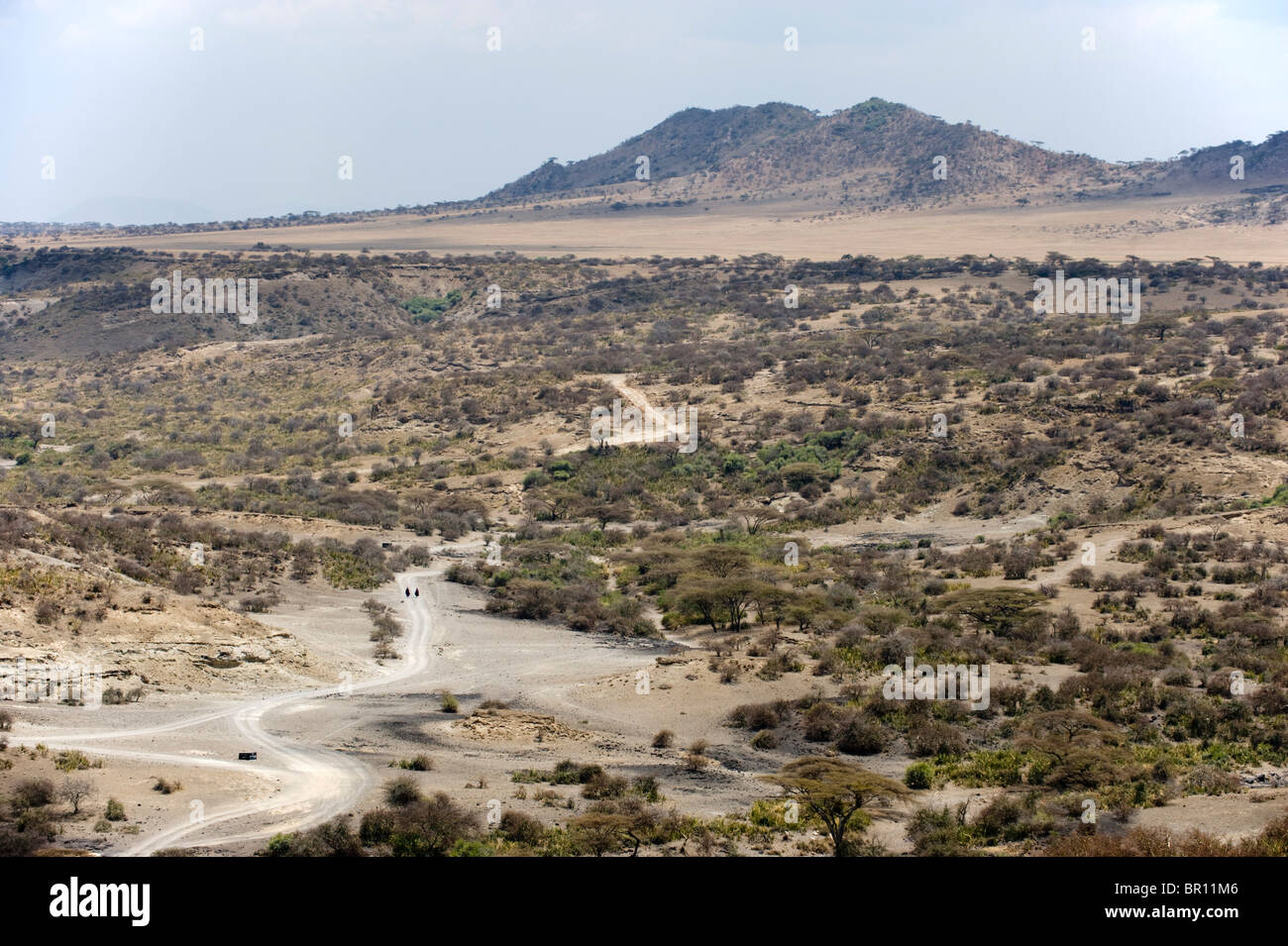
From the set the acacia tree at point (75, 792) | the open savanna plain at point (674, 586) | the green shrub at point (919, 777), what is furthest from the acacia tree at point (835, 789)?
the acacia tree at point (75, 792)

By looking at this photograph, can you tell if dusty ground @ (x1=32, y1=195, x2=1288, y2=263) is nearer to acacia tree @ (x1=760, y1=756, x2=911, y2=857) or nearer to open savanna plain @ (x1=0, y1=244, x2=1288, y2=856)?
open savanna plain @ (x1=0, y1=244, x2=1288, y2=856)

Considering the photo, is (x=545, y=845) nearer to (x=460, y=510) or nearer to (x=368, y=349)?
(x=460, y=510)

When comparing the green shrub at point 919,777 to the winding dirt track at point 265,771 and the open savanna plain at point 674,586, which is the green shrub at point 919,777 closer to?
the open savanna plain at point 674,586

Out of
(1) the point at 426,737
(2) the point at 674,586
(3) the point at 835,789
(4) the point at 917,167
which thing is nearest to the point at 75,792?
(1) the point at 426,737

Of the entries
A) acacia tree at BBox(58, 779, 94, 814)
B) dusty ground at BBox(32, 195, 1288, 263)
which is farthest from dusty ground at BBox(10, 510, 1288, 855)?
dusty ground at BBox(32, 195, 1288, 263)

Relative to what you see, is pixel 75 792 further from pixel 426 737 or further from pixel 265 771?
pixel 426 737

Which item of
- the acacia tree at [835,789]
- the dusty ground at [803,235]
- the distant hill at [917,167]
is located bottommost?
the acacia tree at [835,789]
